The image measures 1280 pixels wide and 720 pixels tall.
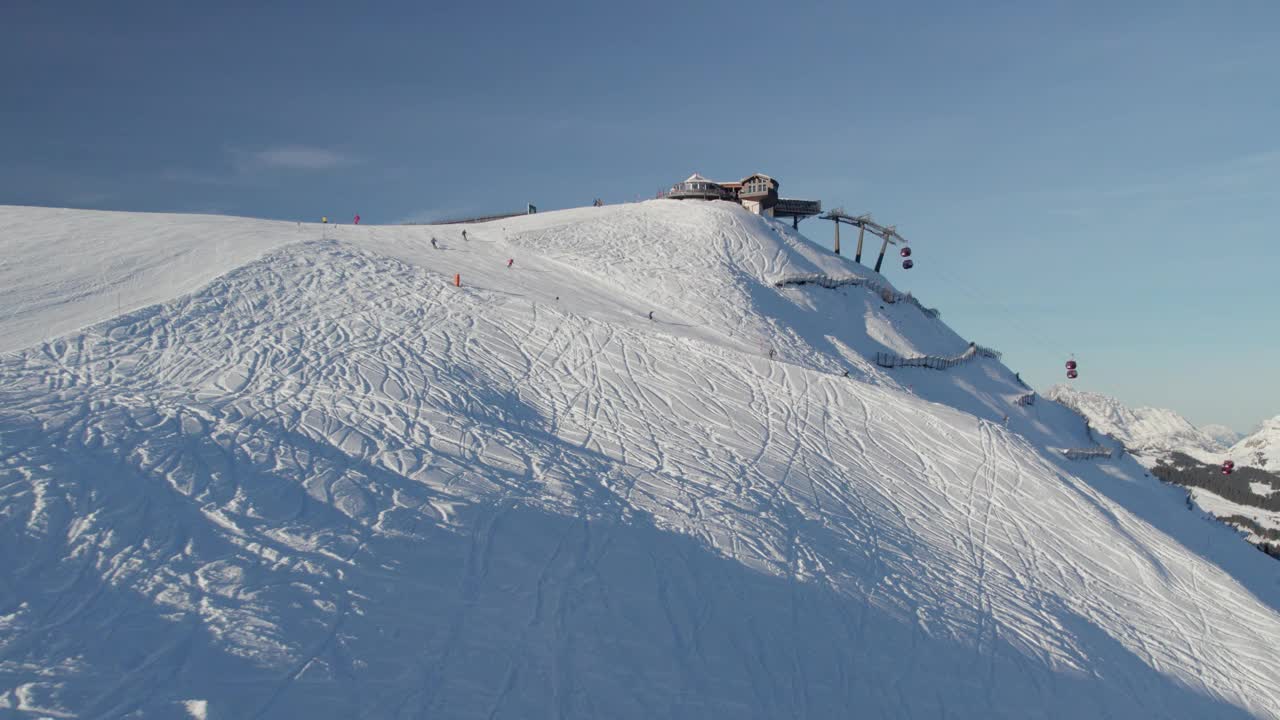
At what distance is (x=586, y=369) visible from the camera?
76.9ft

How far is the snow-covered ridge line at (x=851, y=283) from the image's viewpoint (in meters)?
45.8

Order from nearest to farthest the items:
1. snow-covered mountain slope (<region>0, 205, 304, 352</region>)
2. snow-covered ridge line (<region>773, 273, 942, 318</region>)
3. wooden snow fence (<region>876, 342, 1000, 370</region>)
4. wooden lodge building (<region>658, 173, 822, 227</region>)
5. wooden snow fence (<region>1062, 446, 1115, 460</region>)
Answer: snow-covered mountain slope (<region>0, 205, 304, 352</region>) < wooden snow fence (<region>1062, 446, 1115, 460</region>) < wooden snow fence (<region>876, 342, 1000, 370</region>) < snow-covered ridge line (<region>773, 273, 942, 318</region>) < wooden lodge building (<region>658, 173, 822, 227</region>)

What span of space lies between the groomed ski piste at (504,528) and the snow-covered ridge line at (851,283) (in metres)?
16.6

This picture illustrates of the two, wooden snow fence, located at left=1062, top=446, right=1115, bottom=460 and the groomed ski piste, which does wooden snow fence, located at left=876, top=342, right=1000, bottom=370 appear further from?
the groomed ski piste

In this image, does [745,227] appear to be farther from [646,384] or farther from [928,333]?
[646,384]

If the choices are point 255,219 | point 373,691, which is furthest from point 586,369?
point 255,219

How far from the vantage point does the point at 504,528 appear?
42.8ft

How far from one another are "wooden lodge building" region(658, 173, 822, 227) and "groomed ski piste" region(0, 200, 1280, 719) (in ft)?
117

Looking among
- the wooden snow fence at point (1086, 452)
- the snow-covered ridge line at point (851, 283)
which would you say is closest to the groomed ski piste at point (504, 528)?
the wooden snow fence at point (1086, 452)

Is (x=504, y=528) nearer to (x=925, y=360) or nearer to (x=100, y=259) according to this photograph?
(x=100, y=259)

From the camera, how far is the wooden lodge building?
62.9m

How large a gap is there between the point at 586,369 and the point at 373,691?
603 inches

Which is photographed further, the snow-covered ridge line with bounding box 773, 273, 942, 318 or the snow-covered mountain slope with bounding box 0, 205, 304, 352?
the snow-covered ridge line with bounding box 773, 273, 942, 318

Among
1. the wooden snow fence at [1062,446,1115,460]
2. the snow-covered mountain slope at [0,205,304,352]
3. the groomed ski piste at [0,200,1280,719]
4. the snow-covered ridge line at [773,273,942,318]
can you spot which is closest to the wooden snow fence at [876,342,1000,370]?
the snow-covered ridge line at [773,273,942,318]
